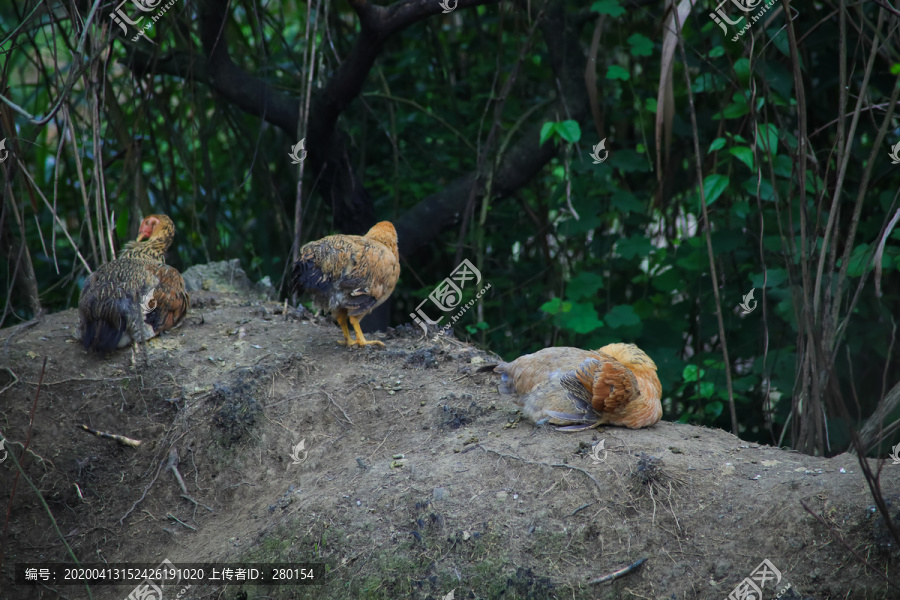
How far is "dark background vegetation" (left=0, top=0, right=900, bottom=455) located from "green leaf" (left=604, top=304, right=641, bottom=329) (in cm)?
2

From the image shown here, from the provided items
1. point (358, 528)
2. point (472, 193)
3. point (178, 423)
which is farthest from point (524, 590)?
point (472, 193)

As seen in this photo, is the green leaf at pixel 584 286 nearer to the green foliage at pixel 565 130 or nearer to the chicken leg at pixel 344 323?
the green foliage at pixel 565 130

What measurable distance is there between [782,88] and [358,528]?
3.99 m

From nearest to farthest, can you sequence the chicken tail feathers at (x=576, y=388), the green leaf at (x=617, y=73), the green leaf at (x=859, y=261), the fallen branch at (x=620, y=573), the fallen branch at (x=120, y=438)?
the fallen branch at (x=620, y=573) → the chicken tail feathers at (x=576, y=388) → the fallen branch at (x=120, y=438) → the green leaf at (x=859, y=261) → the green leaf at (x=617, y=73)

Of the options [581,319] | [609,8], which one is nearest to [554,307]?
[581,319]

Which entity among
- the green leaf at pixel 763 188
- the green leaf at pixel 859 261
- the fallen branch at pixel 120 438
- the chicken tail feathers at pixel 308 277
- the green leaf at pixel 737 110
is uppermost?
the green leaf at pixel 737 110

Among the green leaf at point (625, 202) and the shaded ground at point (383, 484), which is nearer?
the shaded ground at point (383, 484)

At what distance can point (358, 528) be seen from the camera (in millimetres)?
3047

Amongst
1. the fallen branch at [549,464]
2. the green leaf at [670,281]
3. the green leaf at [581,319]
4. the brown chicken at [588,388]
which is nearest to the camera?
the fallen branch at [549,464]

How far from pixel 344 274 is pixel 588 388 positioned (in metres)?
1.62

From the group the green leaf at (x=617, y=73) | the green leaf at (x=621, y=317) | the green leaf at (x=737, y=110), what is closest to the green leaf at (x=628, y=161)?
the green leaf at (x=617, y=73)

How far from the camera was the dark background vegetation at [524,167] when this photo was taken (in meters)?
4.78

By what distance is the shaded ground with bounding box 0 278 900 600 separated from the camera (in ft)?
9.11

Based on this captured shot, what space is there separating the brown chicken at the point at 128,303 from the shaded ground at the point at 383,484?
0.44ft
